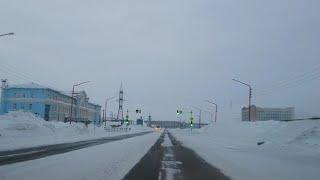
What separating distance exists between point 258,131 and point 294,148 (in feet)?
90.4

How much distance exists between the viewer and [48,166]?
21.3 m

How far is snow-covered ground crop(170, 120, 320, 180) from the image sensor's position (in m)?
21.9

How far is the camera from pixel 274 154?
37.0 meters

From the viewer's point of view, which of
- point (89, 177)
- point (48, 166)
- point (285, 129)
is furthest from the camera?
point (285, 129)

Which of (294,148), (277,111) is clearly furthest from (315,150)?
(277,111)

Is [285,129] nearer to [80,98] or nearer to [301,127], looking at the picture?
[301,127]

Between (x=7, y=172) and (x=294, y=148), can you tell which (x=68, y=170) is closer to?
(x=7, y=172)

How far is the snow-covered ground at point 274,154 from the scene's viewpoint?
21859mm

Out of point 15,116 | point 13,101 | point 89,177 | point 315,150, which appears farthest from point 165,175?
point 13,101

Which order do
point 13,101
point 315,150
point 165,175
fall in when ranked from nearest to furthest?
point 165,175
point 315,150
point 13,101

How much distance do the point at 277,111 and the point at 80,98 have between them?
7265cm

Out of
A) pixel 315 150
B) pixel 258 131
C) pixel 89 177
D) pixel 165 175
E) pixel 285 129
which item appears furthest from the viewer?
pixel 258 131

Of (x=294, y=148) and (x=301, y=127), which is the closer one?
(x=294, y=148)

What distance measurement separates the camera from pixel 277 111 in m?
189
